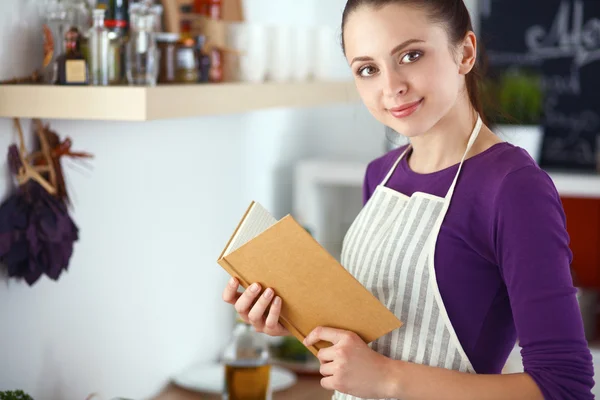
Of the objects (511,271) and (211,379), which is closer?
(511,271)

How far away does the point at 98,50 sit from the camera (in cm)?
147

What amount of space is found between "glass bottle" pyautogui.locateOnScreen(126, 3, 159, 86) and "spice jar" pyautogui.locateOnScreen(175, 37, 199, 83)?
0.11 metres

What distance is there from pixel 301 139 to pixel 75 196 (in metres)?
1.26

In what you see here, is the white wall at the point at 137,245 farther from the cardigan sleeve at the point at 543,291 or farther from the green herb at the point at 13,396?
the cardigan sleeve at the point at 543,291

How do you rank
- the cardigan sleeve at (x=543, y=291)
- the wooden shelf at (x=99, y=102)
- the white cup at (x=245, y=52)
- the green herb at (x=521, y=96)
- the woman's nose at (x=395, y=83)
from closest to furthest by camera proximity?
the cardigan sleeve at (x=543, y=291), the woman's nose at (x=395, y=83), the wooden shelf at (x=99, y=102), the white cup at (x=245, y=52), the green herb at (x=521, y=96)

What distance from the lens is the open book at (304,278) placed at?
111cm

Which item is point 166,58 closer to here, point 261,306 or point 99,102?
point 99,102

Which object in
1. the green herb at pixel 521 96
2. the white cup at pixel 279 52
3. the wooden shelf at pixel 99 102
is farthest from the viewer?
the green herb at pixel 521 96

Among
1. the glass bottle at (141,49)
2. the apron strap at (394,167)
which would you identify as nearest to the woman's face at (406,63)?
the apron strap at (394,167)

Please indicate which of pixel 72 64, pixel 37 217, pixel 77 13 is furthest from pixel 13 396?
pixel 77 13

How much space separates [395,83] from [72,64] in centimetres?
61

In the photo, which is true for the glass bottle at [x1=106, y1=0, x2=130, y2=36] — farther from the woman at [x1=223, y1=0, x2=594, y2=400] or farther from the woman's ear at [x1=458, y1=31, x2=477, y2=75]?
the woman's ear at [x1=458, y1=31, x2=477, y2=75]

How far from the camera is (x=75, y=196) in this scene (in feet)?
5.54

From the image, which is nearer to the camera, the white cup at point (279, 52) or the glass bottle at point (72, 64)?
the glass bottle at point (72, 64)
